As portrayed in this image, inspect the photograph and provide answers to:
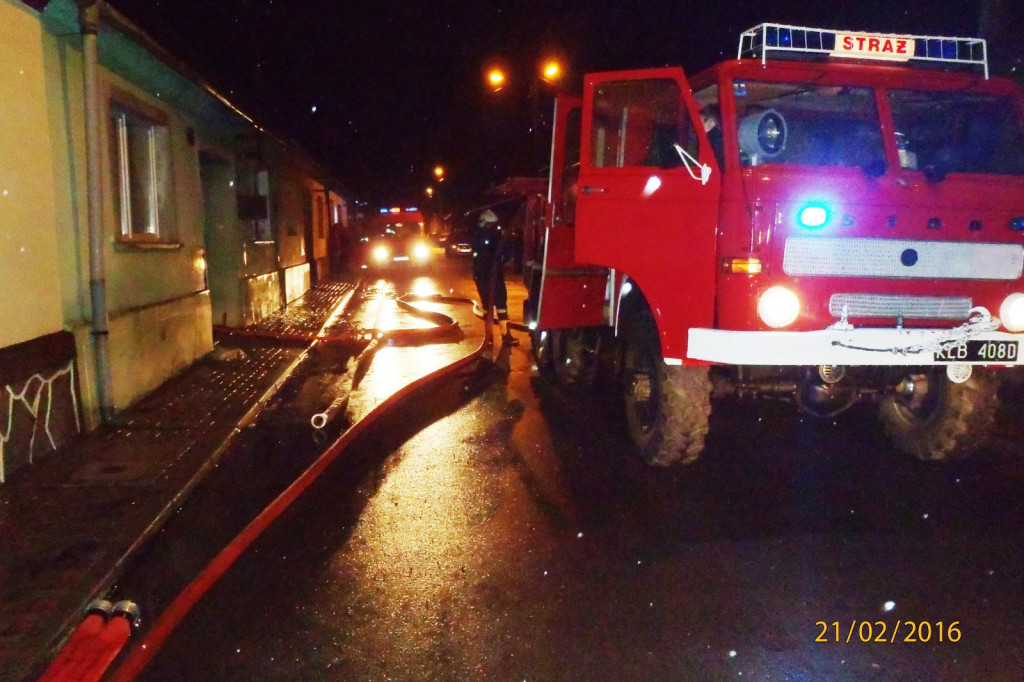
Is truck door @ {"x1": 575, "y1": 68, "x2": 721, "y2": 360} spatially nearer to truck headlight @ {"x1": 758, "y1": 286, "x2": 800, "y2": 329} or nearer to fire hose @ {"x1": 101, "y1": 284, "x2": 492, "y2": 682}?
truck headlight @ {"x1": 758, "y1": 286, "x2": 800, "y2": 329}

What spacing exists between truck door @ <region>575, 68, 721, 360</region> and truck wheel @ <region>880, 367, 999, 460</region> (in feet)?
6.19

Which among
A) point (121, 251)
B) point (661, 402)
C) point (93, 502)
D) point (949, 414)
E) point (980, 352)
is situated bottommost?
point (93, 502)

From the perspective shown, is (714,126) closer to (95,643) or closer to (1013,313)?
(1013,313)

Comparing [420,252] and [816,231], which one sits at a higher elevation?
[816,231]

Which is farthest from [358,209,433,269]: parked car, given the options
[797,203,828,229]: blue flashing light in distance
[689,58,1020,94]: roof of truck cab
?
[797,203,828,229]: blue flashing light in distance

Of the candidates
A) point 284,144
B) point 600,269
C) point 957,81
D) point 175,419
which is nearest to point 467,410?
point 600,269

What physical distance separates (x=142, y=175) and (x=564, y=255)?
4482 mm

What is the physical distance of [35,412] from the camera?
5.91 meters

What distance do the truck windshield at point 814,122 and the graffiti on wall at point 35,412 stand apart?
512 cm

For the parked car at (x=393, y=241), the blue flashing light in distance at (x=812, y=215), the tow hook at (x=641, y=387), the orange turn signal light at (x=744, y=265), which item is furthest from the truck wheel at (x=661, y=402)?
the parked car at (x=393, y=241)

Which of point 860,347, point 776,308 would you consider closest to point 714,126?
point 776,308

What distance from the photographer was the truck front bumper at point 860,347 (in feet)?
16.3

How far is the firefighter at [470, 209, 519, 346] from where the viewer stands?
11.1 metres

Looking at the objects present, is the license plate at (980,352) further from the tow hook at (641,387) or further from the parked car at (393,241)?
the parked car at (393,241)
